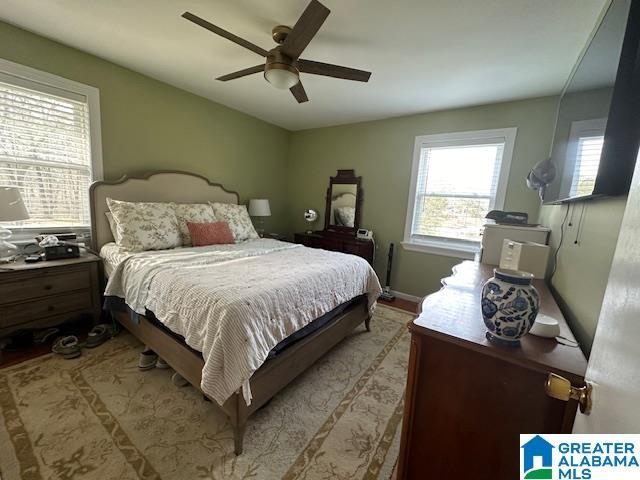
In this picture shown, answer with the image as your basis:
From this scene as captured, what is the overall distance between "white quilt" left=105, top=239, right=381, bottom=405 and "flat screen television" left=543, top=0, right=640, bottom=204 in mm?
1471

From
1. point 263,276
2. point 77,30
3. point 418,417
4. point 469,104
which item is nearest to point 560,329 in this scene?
point 418,417

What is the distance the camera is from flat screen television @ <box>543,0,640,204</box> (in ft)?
2.83

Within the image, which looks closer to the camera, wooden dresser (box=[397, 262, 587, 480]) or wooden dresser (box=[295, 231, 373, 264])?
wooden dresser (box=[397, 262, 587, 480])

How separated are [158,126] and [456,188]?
357 cm

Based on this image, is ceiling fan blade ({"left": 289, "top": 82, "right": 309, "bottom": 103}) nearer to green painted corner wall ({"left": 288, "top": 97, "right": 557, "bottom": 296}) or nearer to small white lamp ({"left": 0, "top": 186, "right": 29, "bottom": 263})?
green painted corner wall ({"left": 288, "top": 97, "right": 557, "bottom": 296})

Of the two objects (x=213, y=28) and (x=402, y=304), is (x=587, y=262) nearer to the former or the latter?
(x=213, y=28)

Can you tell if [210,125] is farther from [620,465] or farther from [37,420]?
[620,465]

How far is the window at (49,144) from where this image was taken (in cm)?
204

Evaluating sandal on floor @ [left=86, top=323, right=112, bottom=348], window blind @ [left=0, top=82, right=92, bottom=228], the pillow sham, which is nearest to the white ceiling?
window blind @ [left=0, top=82, right=92, bottom=228]

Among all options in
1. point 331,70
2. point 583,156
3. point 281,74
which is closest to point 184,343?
point 281,74

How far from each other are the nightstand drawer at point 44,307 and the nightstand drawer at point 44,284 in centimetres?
5

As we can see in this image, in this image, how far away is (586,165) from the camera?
3.78 ft

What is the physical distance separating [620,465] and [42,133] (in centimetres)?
357

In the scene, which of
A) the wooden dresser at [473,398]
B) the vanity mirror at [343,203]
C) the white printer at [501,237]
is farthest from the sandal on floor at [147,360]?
the vanity mirror at [343,203]
